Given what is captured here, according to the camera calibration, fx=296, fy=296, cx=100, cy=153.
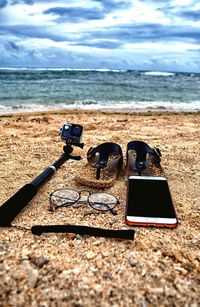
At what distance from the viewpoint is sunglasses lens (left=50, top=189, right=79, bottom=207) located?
120 inches

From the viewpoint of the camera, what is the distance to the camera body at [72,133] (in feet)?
13.0

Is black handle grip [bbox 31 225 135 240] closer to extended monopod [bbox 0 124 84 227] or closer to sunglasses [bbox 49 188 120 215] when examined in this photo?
extended monopod [bbox 0 124 84 227]

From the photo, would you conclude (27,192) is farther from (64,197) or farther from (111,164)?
(111,164)

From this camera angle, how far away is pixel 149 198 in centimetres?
297

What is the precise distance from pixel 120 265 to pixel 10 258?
834 mm

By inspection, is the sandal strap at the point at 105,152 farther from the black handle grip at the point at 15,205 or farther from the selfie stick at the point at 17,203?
the black handle grip at the point at 15,205

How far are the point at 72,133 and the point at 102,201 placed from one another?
1225 mm

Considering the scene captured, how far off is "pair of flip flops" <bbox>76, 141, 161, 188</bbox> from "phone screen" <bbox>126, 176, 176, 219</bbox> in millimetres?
337

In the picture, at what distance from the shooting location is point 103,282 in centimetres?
204

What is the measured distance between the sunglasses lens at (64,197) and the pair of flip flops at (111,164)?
1.11ft

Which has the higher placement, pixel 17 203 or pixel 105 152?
pixel 105 152

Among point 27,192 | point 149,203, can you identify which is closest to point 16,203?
point 27,192

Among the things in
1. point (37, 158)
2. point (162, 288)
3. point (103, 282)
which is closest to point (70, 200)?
point (103, 282)

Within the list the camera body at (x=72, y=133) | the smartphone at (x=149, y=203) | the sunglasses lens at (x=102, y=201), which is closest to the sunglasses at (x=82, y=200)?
the sunglasses lens at (x=102, y=201)
